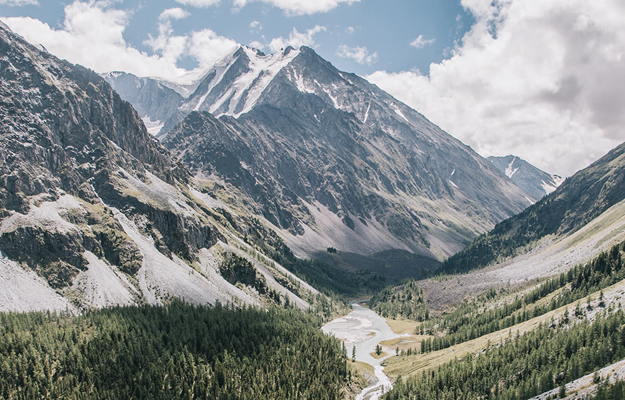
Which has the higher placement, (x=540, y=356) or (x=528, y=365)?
(x=540, y=356)

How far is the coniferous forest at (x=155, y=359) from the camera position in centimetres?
10819

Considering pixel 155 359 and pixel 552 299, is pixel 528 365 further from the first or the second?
pixel 155 359

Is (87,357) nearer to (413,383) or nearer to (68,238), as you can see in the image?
(68,238)

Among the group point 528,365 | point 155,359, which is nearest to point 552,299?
point 528,365

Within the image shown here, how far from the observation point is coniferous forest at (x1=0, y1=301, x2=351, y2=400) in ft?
355

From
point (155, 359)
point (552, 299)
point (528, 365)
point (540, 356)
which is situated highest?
point (552, 299)

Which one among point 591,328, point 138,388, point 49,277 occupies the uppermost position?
point 49,277

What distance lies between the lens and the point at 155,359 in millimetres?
121562

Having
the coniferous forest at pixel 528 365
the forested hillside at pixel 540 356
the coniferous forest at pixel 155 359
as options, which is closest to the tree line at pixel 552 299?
the forested hillside at pixel 540 356

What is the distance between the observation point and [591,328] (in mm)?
102500

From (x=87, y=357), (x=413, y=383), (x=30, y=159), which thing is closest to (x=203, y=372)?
(x=87, y=357)

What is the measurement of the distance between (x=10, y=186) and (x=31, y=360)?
96945mm

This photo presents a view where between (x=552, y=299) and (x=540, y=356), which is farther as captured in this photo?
(x=552, y=299)

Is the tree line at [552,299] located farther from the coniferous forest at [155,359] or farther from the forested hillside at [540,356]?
the coniferous forest at [155,359]
